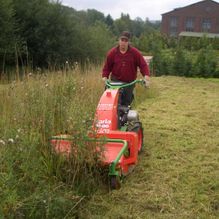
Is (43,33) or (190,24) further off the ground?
(190,24)

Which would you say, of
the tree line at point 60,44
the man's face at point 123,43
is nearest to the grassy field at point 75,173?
the man's face at point 123,43

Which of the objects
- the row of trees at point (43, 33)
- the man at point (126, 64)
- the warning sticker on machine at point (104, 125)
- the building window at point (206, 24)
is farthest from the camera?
the building window at point (206, 24)

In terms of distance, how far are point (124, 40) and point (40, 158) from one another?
8.91ft

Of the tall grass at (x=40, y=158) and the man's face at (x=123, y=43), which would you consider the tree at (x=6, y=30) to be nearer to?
the man's face at (x=123, y=43)

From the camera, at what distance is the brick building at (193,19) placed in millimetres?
69750

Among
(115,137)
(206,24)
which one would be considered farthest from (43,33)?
(206,24)

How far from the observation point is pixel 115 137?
494 cm

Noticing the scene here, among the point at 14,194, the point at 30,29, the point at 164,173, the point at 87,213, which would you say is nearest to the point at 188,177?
the point at 164,173

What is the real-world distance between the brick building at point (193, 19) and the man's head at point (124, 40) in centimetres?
6473

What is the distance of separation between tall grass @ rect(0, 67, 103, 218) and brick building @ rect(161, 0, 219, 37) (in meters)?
66.5

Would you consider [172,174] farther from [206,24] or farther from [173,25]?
[173,25]

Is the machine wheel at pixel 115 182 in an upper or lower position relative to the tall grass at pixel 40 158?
lower

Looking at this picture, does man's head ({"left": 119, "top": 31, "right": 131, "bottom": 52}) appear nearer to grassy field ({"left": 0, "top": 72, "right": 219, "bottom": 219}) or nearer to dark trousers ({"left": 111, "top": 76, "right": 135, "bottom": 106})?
dark trousers ({"left": 111, "top": 76, "right": 135, "bottom": 106})

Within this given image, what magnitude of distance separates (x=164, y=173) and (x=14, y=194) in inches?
95.3
